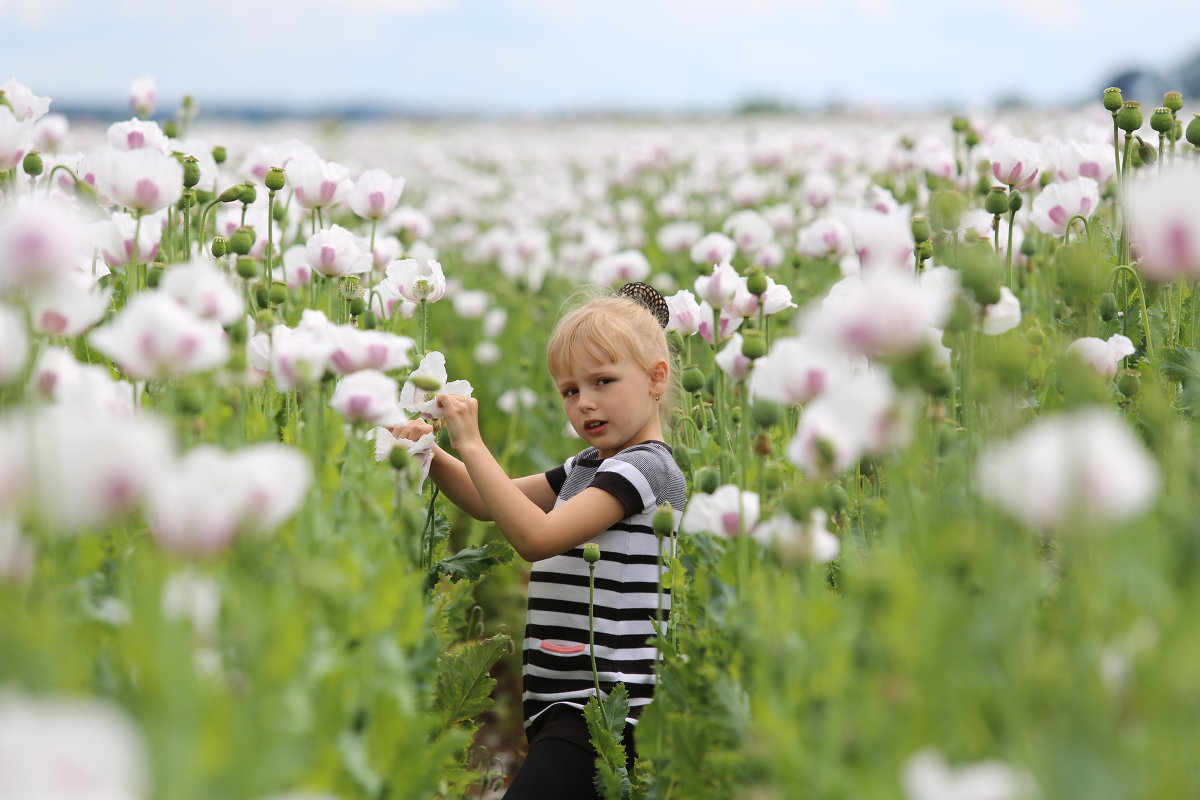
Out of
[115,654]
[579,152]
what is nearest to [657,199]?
[579,152]

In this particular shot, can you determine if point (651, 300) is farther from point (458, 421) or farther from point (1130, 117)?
point (1130, 117)

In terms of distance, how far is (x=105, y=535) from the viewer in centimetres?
172

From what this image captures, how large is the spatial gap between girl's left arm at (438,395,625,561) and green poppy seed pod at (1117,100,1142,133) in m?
1.48

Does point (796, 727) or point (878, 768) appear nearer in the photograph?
point (878, 768)

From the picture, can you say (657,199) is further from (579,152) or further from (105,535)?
(105,535)

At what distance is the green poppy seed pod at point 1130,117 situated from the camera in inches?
109

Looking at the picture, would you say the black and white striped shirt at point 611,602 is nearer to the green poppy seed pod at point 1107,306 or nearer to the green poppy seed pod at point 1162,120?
the green poppy seed pod at point 1107,306

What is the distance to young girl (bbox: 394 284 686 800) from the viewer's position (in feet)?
8.00

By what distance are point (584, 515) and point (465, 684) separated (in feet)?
1.43

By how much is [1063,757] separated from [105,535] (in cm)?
131

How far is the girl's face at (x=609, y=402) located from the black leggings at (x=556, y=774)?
0.69m

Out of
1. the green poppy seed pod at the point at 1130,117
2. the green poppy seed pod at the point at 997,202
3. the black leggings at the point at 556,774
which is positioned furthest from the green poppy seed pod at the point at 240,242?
the green poppy seed pod at the point at 1130,117

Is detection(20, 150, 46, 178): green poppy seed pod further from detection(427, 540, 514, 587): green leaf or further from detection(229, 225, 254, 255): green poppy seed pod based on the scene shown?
detection(427, 540, 514, 587): green leaf

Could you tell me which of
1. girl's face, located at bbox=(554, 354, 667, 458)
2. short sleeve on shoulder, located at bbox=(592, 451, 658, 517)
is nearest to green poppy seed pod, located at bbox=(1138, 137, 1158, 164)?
girl's face, located at bbox=(554, 354, 667, 458)
